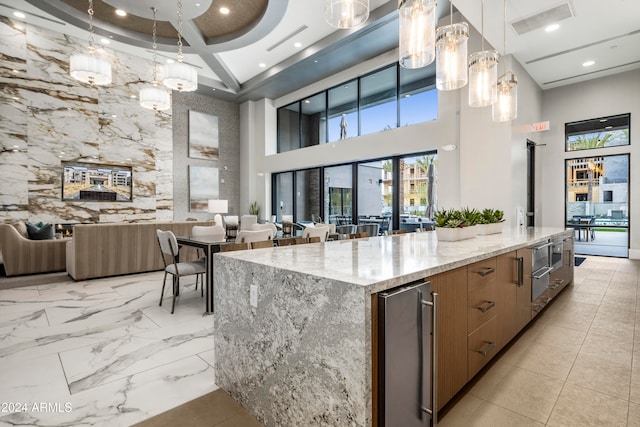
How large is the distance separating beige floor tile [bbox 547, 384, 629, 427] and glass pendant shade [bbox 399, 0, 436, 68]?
2.68 m

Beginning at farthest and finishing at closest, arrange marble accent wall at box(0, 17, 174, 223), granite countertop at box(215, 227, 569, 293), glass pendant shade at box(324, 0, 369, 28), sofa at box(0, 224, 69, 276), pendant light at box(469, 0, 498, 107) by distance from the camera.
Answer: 1. marble accent wall at box(0, 17, 174, 223)
2. sofa at box(0, 224, 69, 276)
3. pendant light at box(469, 0, 498, 107)
4. glass pendant shade at box(324, 0, 369, 28)
5. granite countertop at box(215, 227, 569, 293)

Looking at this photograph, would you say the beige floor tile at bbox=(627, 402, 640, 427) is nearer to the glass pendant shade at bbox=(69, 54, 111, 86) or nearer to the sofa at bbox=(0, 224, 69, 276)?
the glass pendant shade at bbox=(69, 54, 111, 86)

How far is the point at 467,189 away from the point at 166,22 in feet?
24.2

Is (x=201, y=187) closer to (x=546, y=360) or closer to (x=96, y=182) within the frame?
(x=96, y=182)

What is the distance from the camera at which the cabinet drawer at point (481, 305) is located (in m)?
1.90

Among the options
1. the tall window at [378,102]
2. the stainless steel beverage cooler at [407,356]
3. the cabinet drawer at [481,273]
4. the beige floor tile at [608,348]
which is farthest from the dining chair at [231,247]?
the tall window at [378,102]

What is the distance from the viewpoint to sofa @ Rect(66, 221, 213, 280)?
5066 millimetres

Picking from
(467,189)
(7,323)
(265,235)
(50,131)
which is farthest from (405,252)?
(50,131)

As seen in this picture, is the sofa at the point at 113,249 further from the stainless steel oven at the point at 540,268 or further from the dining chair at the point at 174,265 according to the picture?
the stainless steel oven at the point at 540,268

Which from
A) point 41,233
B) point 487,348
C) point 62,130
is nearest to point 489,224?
point 487,348

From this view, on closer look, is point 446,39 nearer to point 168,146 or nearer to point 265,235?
point 265,235

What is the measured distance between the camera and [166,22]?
6.88 m

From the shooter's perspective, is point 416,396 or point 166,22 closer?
point 416,396

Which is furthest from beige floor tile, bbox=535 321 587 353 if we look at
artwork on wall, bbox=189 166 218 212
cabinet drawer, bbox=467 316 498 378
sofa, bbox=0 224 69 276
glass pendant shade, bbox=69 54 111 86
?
artwork on wall, bbox=189 166 218 212
